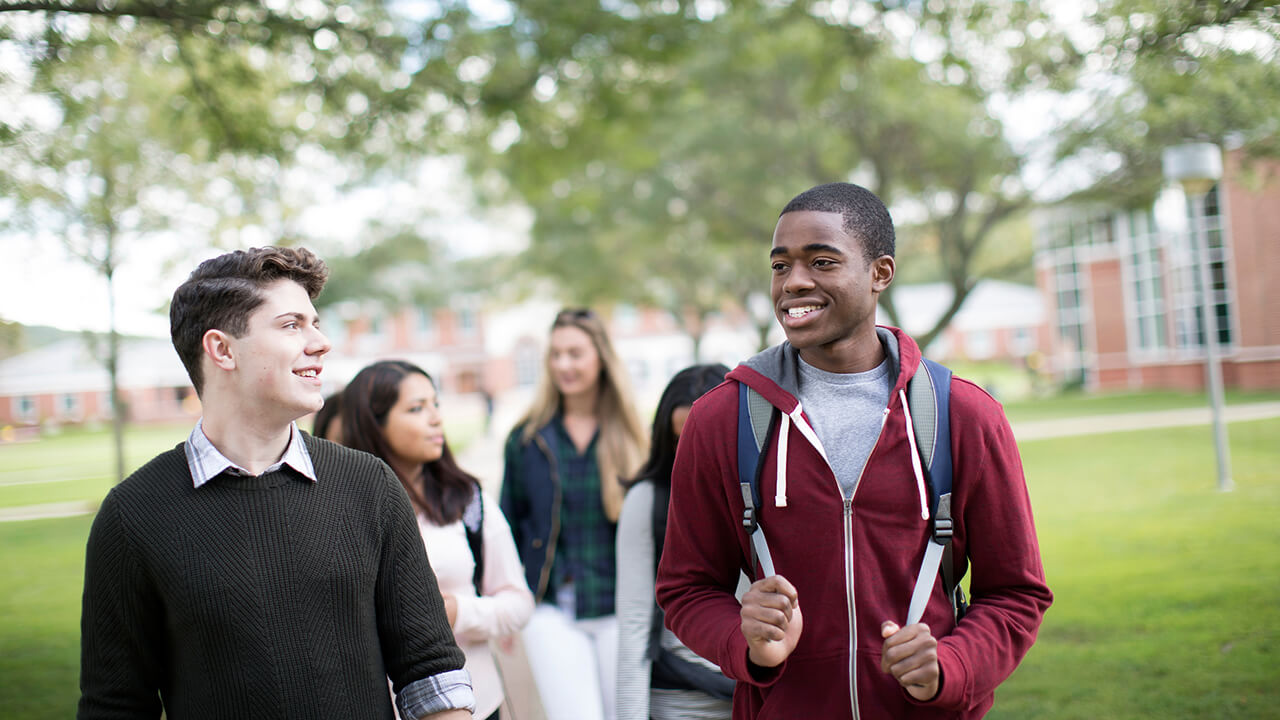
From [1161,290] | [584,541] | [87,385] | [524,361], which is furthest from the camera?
[524,361]

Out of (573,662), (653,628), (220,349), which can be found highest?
(220,349)

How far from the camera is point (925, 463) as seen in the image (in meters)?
2.07

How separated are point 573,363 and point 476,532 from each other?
4.73 ft

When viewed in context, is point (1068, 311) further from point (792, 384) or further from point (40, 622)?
point (792, 384)

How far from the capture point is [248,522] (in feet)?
6.84

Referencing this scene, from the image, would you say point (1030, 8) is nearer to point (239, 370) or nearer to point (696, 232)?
point (239, 370)

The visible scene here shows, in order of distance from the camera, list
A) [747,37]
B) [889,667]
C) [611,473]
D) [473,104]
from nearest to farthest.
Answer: [889,667] < [611,473] < [473,104] < [747,37]

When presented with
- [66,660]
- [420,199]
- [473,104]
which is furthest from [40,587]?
[420,199]

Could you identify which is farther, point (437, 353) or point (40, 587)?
point (437, 353)

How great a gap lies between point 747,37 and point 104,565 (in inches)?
522

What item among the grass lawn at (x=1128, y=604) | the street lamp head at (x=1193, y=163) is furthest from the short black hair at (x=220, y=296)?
the street lamp head at (x=1193, y=163)

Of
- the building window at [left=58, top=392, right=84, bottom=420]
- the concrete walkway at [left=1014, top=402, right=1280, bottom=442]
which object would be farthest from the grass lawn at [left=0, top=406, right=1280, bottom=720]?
the building window at [left=58, top=392, right=84, bottom=420]

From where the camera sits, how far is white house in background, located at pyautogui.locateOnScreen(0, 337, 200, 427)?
54.7 ft

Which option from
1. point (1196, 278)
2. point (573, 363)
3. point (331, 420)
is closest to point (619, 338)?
point (1196, 278)
